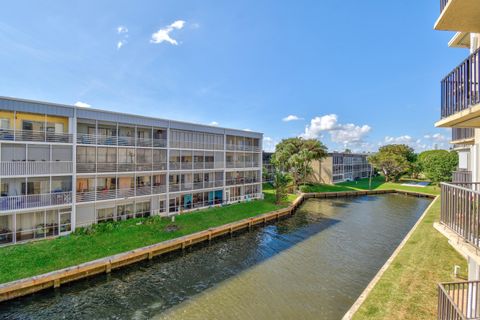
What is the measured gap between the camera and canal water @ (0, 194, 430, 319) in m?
12.5

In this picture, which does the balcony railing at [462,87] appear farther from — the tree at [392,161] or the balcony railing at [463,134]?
the tree at [392,161]

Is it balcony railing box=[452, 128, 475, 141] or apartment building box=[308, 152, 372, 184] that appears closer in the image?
balcony railing box=[452, 128, 475, 141]

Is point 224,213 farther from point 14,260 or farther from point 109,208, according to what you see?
point 14,260

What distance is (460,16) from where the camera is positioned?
545 centimetres

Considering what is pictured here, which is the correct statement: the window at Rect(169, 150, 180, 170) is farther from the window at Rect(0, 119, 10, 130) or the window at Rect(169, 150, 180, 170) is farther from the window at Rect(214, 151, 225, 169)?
the window at Rect(0, 119, 10, 130)

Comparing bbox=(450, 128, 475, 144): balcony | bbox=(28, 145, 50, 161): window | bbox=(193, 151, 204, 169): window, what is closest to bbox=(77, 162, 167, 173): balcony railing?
bbox=(28, 145, 50, 161): window

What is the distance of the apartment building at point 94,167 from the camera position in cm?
1748

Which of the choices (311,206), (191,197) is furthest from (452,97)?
(311,206)

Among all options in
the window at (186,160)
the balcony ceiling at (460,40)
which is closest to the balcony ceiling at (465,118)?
the balcony ceiling at (460,40)

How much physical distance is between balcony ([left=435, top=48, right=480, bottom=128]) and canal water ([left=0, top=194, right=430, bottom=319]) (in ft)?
35.8

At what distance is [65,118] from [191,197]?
1495cm

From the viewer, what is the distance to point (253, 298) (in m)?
13.7

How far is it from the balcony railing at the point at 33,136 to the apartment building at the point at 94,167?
50 mm

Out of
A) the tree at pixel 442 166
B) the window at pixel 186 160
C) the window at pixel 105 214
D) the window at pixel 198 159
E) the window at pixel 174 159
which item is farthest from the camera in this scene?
the tree at pixel 442 166
